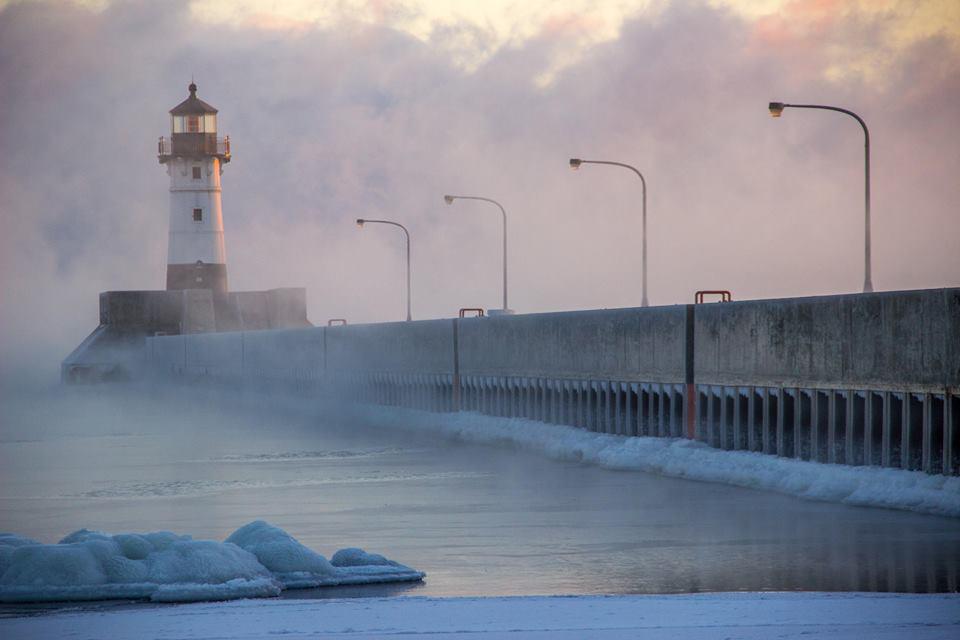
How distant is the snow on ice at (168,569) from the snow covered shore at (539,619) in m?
0.67

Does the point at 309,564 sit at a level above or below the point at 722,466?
above

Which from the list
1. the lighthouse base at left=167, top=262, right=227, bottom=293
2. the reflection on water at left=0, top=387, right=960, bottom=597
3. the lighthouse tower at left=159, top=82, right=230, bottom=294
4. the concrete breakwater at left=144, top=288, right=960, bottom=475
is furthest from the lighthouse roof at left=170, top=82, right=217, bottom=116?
the reflection on water at left=0, top=387, right=960, bottom=597

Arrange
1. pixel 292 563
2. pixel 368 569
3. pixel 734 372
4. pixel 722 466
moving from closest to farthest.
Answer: pixel 292 563, pixel 368 569, pixel 722 466, pixel 734 372

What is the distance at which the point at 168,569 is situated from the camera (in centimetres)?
1324

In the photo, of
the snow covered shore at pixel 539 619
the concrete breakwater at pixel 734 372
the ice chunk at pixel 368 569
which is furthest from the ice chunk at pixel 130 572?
the concrete breakwater at pixel 734 372

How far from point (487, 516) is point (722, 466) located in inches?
263

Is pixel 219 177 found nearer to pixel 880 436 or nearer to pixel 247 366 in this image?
pixel 247 366

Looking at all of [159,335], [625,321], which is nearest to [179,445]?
[625,321]

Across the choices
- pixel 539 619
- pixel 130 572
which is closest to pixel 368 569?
pixel 130 572

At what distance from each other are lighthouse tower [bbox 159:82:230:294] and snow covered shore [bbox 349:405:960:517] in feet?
194

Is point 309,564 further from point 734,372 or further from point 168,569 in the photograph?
point 734,372

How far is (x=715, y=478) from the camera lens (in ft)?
83.2

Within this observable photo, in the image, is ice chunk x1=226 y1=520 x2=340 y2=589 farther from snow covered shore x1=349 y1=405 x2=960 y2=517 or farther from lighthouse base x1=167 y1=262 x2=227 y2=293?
lighthouse base x1=167 y1=262 x2=227 y2=293

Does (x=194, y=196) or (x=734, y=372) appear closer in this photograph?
(x=734, y=372)
